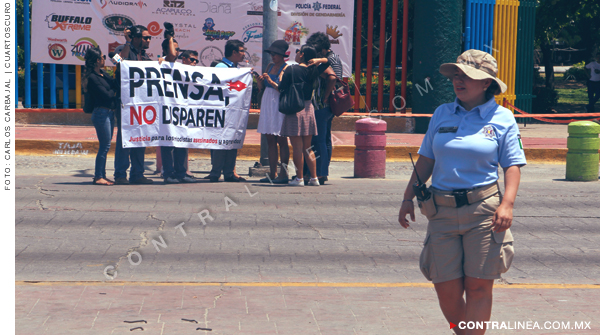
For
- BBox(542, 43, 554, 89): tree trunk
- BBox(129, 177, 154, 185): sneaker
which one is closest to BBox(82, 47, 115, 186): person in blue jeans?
BBox(129, 177, 154, 185): sneaker

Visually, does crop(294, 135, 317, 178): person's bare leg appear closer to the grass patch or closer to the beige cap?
the beige cap

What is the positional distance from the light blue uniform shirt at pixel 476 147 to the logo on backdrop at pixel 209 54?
14.2 metres

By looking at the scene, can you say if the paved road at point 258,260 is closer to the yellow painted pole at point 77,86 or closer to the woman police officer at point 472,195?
the woman police officer at point 472,195

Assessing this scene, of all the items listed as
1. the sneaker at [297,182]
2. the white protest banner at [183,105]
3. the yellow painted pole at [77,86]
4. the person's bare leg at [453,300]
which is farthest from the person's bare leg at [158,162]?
the person's bare leg at [453,300]

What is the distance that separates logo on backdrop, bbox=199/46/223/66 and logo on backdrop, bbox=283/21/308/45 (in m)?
1.75

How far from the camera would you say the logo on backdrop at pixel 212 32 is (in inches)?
699

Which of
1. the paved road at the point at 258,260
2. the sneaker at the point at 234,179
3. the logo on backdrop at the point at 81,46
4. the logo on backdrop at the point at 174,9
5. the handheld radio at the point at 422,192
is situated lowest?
the paved road at the point at 258,260

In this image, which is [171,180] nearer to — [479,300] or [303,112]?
[303,112]

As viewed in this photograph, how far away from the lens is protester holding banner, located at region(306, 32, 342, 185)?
1059 cm

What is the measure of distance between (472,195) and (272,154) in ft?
23.4

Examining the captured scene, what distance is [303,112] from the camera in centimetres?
1045

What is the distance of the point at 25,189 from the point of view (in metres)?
9.92

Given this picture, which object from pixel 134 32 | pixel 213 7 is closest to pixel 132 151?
pixel 134 32

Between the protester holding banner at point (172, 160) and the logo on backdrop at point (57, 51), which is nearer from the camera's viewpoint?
the protester holding banner at point (172, 160)
